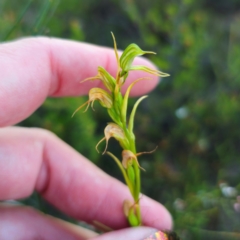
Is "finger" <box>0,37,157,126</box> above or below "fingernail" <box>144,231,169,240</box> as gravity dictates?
above

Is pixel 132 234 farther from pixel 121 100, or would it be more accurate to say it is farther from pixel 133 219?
pixel 121 100

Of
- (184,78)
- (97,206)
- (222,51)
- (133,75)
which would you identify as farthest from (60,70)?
(222,51)

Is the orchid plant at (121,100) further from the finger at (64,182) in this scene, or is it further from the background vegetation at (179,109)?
the background vegetation at (179,109)

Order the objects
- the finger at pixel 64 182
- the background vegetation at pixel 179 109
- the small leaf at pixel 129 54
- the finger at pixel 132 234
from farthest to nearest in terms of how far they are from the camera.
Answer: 1. the background vegetation at pixel 179 109
2. the finger at pixel 64 182
3. the finger at pixel 132 234
4. the small leaf at pixel 129 54

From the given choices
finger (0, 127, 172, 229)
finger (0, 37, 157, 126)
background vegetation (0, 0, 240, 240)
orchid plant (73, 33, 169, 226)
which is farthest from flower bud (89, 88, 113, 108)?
background vegetation (0, 0, 240, 240)

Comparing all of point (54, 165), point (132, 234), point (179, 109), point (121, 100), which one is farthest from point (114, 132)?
point (179, 109)

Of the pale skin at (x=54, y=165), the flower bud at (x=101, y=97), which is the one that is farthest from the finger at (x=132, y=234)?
the flower bud at (x=101, y=97)

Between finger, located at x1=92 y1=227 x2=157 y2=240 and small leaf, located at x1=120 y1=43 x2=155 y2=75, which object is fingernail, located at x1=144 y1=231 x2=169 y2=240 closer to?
finger, located at x1=92 y1=227 x2=157 y2=240
